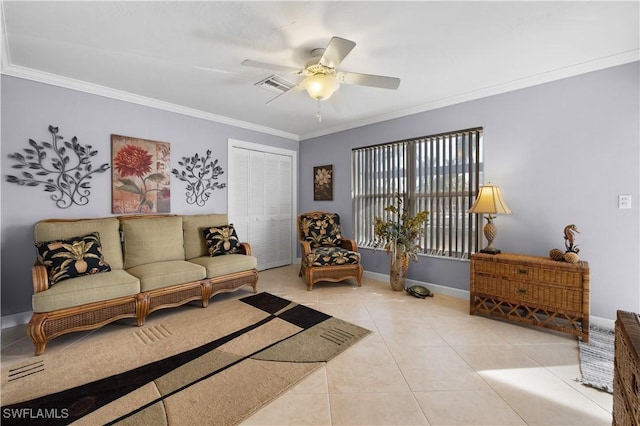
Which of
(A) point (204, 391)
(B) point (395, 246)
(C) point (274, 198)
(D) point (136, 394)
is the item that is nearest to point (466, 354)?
(B) point (395, 246)

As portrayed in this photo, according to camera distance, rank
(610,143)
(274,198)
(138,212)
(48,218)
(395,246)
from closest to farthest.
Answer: (610,143), (48,218), (138,212), (395,246), (274,198)

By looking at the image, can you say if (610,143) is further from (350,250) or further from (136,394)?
(136,394)

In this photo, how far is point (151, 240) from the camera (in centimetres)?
314

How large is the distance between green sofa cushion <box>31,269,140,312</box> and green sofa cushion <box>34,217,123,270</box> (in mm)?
345

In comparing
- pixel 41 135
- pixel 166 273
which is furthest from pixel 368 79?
pixel 41 135

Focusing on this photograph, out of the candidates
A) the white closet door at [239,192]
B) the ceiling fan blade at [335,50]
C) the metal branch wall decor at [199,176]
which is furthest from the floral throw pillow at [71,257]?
the ceiling fan blade at [335,50]

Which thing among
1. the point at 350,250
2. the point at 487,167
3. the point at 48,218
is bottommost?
the point at 350,250

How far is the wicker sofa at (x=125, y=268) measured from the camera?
2201 mm

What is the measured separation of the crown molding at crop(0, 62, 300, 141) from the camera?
2594 millimetres

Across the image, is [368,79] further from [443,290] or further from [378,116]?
[443,290]

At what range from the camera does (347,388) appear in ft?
5.70

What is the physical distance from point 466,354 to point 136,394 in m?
2.33

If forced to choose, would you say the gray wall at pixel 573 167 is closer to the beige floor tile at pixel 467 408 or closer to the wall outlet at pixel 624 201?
the wall outlet at pixel 624 201

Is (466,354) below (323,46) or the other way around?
below
